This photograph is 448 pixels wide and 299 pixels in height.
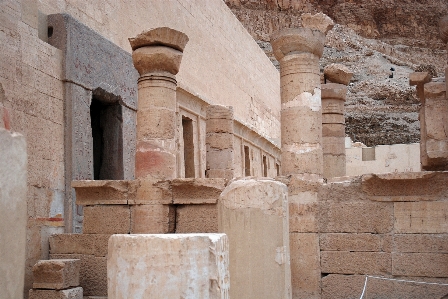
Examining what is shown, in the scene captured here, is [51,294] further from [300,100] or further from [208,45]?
[208,45]

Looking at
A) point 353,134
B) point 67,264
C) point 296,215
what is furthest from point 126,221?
point 353,134

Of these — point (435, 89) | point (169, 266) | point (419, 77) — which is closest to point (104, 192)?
point (169, 266)

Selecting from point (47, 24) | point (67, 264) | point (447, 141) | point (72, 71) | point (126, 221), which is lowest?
point (67, 264)

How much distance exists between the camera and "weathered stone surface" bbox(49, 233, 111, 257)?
7449mm

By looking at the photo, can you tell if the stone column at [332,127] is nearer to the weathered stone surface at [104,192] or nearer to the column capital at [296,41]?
the column capital at [296,41]

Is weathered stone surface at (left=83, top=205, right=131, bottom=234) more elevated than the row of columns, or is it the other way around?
the row of columns

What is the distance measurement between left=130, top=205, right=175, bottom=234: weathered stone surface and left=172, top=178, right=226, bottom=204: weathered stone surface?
208mm

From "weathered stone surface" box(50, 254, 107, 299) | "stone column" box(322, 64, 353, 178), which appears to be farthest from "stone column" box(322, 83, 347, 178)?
"weathered stone surface" box(50, 254, 107, 299)

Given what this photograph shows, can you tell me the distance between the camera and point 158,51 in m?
7.55

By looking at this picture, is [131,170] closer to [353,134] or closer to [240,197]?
[240,197]

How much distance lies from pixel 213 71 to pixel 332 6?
121 feet

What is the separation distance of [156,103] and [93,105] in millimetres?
3253

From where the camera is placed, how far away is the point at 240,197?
199 inches

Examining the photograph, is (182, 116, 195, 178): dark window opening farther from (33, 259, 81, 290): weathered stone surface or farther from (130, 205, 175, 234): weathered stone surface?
(33, 259, 81, 290): weathered stone surface
